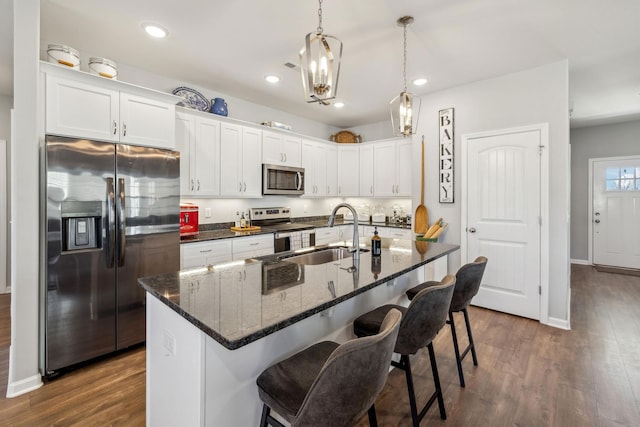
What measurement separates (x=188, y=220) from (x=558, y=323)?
13.7 ft

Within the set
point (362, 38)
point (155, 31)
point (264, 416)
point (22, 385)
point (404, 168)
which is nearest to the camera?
point (264, 416)

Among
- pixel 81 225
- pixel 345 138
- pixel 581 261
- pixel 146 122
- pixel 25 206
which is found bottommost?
pixel 581 261

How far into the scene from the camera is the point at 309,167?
4.91 meters

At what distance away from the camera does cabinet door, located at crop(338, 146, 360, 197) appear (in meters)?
5.39

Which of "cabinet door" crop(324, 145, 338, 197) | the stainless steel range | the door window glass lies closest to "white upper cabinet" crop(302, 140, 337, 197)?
"cabinet door" crop(324, 145, 338, 197)

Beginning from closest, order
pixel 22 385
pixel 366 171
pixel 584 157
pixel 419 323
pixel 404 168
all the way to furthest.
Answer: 1. pixel 419 323
2. pixel 22 385
3. pixel 404 168
4. pixel 366 171
5. pixel 584 157

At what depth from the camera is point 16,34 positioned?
80.4 inches

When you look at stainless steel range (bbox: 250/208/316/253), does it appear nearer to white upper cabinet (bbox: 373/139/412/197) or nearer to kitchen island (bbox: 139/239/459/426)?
white upper cabinet (bbox: 373/139/412/197)

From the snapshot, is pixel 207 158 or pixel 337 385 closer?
pixel 337 385

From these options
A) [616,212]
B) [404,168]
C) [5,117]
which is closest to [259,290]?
[404,168]

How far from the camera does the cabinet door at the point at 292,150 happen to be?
4504mm

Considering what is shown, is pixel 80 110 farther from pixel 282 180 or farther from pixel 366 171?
pixel 366 171

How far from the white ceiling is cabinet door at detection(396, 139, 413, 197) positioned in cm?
112

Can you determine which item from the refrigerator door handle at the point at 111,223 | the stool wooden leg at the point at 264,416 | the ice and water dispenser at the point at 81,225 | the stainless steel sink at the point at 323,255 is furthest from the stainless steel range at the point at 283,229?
the stool wooden leg at the point at 264,416
